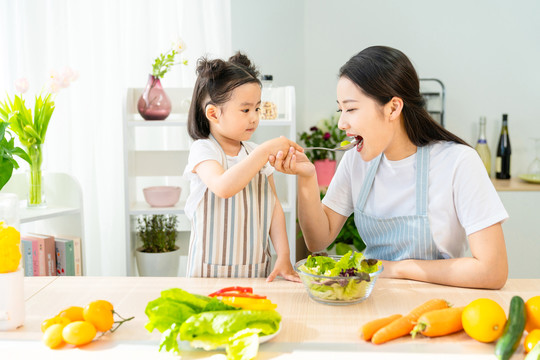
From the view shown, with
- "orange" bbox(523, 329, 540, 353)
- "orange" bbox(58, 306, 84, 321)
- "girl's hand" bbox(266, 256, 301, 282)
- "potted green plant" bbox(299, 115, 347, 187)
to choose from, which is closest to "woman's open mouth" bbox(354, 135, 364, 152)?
"girl's hand" bbox(266, 256, 301, 282)

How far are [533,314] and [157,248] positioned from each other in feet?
6.93

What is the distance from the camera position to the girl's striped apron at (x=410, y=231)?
5.00 feet

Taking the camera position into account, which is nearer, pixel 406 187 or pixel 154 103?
pixel 406 187

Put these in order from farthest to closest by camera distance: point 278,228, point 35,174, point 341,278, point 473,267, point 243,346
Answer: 1. point 35,174
2. point 278,228
3. point 473,267
4. point 341,278
5. point 243,346

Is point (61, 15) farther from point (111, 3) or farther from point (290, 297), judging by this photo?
point (290, 297)

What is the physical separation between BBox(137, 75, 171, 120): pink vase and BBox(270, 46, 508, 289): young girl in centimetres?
124

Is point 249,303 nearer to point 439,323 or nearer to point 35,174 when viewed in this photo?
point 439,323

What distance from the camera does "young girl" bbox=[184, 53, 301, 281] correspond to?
5.16ft

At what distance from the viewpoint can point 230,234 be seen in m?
1.63

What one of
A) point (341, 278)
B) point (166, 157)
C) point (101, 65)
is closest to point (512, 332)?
point (341, 278)

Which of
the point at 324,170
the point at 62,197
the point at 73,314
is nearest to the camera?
the point at 73,314

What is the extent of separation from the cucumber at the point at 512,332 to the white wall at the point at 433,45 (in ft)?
8.24

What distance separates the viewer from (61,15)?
9.12 ft

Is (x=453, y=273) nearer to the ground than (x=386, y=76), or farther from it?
nearer to the ground
